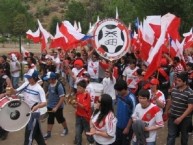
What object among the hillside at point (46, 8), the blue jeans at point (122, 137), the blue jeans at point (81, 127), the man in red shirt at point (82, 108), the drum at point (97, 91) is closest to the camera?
the blue jeans at point (122, 137)

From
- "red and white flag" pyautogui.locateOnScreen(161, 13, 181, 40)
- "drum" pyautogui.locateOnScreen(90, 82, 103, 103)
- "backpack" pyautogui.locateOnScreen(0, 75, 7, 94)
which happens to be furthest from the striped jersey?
"backpack" pyautogui.locateOnScreen(0, 75, 7, 94)

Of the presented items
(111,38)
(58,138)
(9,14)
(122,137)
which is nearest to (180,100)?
(122,137)

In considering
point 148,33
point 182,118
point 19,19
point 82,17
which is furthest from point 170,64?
point 82,17

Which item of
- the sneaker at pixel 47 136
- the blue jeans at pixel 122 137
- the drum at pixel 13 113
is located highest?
the drum at pixel 13 113

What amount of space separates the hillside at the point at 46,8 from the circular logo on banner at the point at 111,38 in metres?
77.9

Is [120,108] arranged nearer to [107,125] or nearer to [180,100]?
[107,125]

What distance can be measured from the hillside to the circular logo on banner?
77.9 meters

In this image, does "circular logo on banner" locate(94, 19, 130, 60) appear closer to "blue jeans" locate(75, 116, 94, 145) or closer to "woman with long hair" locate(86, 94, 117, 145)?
"blue jeans" locate(75, 116, 94, 145)

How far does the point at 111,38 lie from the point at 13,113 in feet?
9.58

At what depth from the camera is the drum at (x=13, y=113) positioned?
22.2ft

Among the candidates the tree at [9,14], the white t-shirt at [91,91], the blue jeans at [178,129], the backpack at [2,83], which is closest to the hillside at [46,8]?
the tree at [9,14]

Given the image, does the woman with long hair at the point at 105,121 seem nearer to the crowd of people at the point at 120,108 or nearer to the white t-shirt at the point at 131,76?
the crowd of people at the point at 120,108

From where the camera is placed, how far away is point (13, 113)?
6.86 m

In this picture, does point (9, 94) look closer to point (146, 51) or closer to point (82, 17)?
point (146, 51)
